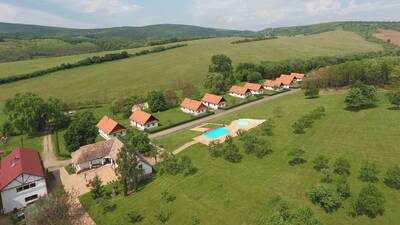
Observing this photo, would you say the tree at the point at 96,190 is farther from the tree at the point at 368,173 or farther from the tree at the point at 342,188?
the tree at the point at 368,173

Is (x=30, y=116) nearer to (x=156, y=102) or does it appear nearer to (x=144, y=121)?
(x=144, y=121)

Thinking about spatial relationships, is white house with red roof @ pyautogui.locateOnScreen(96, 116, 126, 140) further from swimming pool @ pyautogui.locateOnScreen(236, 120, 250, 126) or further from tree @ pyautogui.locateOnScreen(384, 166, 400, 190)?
tree @ pyautogui.locateOnScreen(384, 166, 400, 190)

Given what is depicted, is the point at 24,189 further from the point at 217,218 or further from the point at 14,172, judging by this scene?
the point at 217,218

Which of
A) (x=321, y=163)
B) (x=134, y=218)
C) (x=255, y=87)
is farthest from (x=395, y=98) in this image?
(x=134, y=218)

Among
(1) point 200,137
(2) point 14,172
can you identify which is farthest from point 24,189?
(1) point 200,137

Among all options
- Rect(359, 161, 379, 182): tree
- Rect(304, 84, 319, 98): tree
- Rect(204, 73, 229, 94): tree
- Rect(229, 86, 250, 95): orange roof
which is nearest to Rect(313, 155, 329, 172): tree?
Rect(359, 161, 379, 182): tree
